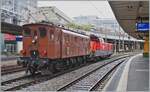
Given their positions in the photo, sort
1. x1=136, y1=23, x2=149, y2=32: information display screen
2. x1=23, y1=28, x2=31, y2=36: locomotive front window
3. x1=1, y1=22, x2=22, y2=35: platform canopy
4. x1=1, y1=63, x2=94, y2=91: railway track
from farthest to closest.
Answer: x1=1, y1=22, x2=22, y2=35: platform canopy < x1=136, y1=23, x2=149, y2=32: information display screen < x1=23, y1=28, x2=31, y2=36: locomotive front window < x1=1, y1=63, x2=94, y2=91: railway track

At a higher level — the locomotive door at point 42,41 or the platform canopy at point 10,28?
the platform canopy at point 10,28

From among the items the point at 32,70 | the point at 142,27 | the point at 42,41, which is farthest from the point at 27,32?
the point at 142,27

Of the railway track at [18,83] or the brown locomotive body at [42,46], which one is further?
the brown locomotive body at [42,46]

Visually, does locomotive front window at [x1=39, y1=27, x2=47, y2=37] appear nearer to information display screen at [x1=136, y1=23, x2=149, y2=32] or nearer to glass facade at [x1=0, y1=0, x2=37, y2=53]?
information display screen at [x1=136, y1=23, x2=149, y2=32]

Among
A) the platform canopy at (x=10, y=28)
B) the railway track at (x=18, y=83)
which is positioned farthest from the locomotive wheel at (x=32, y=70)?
the platform canopy at (x=10, y=28)

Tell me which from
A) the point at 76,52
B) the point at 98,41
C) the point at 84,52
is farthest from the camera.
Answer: the point at 98,41

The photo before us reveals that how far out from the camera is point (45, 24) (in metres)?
19.6

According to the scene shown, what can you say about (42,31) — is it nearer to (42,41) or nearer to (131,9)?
(42,41)

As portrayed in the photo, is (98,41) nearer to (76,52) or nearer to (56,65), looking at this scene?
(76,52)

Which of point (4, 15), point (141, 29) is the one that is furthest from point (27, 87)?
point (4, 15)

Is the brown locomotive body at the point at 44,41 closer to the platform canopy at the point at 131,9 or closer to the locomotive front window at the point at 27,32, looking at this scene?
the locomotive front window at the point at 27,32

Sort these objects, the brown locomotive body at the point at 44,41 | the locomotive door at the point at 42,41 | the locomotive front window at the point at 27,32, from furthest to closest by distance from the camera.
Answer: the locomotive front window at the point at 27,32 → the brown locomotive body at the point at 44,41 → the locomotive door at the point at 42,41

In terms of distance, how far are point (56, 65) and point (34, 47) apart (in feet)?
5.88

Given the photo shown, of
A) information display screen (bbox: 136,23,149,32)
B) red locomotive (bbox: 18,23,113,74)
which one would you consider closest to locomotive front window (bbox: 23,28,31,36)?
red locomotive (bbox: 18,23,113,74)
